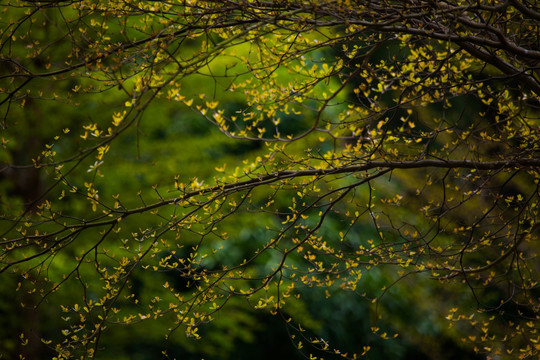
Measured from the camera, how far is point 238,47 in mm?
6199

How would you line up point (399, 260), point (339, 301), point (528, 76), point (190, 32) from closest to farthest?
1. point (190, 32)
2. point (528, 76)
3. point (399, 260)
4. point (339, 301)

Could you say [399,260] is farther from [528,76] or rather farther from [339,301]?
[339,301]

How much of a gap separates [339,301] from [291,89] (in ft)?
13.4

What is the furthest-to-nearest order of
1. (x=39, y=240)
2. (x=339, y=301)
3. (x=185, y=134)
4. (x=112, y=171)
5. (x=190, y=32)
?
(x=339, y=301) → (x=185, y=134) → (x=112, y=171) → (x=39, y=240) → (x=190, y=32)

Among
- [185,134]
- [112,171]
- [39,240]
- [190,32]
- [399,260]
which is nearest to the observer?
[190,32]

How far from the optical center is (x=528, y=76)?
3574mm

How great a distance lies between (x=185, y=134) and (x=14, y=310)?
2.36m

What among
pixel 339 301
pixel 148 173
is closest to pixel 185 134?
pixel 148 173

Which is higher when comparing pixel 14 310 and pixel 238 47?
pixel 238 47

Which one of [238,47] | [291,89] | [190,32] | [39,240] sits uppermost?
[238,47]

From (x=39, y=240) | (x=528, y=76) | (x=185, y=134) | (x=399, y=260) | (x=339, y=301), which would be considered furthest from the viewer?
(x=339, y=301)

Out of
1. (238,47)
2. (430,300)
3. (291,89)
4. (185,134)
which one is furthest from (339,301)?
(291,89)

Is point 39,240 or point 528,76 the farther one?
point 528,76

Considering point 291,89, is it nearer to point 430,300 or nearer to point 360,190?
point 360,190
